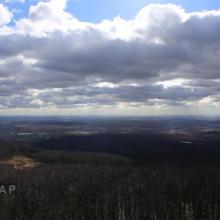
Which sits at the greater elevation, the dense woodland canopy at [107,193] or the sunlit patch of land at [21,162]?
the dense woodland canopy at [107,193]

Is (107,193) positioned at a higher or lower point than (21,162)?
higher

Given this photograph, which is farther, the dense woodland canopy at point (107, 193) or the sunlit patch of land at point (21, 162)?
the sunlit patch of land at point (21, 162)

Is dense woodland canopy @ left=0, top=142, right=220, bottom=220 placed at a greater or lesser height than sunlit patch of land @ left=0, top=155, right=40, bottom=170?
greater

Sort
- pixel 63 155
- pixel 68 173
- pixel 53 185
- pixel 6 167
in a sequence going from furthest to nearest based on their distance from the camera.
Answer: pixel 63 155 → pixel 6 167 → pixel 68 173 → pixel 53 185

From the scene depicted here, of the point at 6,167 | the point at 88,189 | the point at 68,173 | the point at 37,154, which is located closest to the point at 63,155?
the point at 37,154

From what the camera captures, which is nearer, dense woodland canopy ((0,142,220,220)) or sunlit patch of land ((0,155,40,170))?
dense woodland canopy ((0,142,220,220))

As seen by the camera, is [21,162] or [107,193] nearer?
[107,193]

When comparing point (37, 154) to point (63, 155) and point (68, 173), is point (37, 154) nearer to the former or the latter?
point (63, 155)

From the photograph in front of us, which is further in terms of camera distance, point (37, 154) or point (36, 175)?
point (37, 154)
